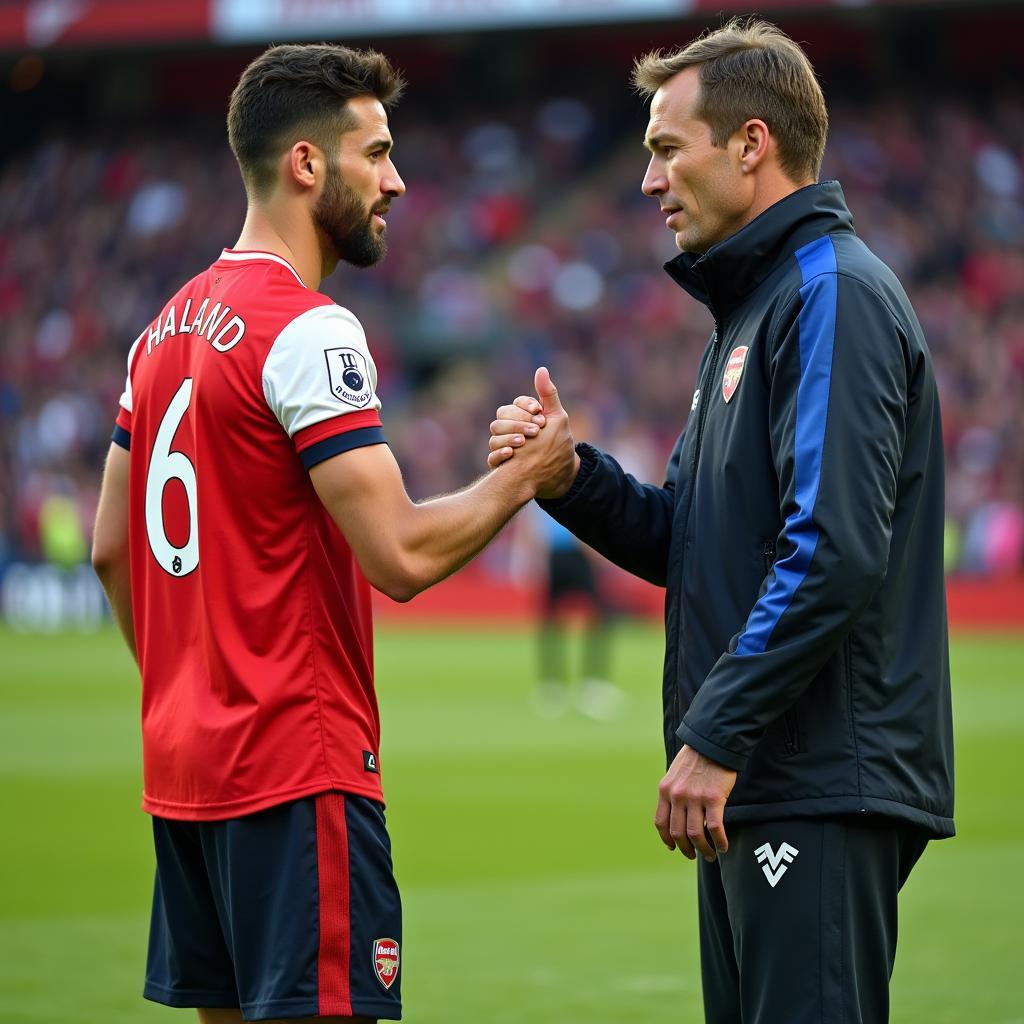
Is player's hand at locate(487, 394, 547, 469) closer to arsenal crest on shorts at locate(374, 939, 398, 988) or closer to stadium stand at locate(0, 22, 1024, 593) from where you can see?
arsenal crest on shorts at locate(374, 939, 398, 988)

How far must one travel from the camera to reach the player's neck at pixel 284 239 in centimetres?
352

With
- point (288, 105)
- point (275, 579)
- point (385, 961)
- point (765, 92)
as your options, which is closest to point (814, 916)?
point (385, 961)

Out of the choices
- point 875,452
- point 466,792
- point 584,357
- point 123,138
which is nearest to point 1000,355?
point 584,357

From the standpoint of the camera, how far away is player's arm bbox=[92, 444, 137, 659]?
370 cm

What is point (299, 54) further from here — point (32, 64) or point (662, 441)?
point (32, 64)

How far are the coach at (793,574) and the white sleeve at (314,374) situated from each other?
30.3 inches

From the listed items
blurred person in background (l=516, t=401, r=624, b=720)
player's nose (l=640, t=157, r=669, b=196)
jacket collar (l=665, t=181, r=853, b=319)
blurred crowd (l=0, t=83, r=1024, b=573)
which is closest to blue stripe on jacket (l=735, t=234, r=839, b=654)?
jacket collar (l=665, t=181, r=853, b=319)

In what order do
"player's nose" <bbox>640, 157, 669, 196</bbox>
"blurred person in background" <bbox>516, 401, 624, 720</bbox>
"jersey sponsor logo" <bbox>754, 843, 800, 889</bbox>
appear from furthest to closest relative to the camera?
"blurred person in background" <bbox>516, 401, 624, 720</bbox>
"player's nose" <bbox>640, 157, 669, 196</bbox>
"jersey sponsor logo" <bbox>754, 843, 800, 889</bbox>

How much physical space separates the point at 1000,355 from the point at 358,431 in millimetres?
22827

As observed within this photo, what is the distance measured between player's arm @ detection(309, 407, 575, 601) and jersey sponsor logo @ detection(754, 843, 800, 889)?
0.83m

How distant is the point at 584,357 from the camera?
2842 centimetres

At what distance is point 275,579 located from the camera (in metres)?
3.29

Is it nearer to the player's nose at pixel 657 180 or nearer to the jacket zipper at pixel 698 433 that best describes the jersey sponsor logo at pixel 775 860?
the jacket zipper at pixel 698 433

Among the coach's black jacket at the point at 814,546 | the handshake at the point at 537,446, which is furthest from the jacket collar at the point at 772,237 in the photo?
the handshake at the point at 537,446
